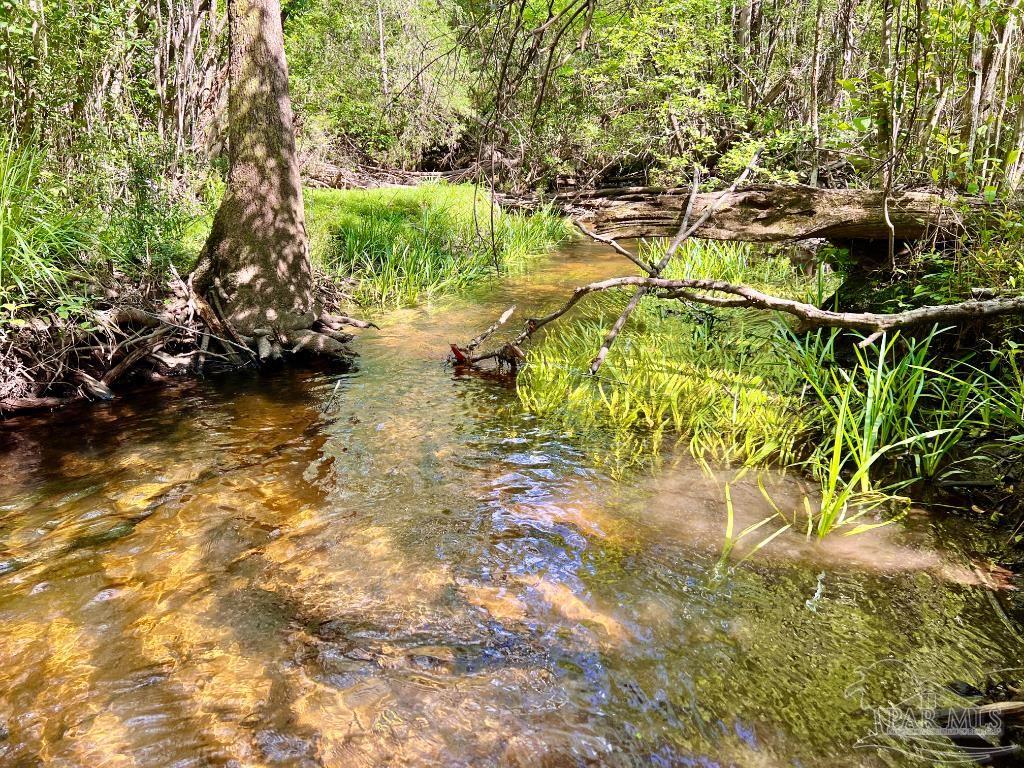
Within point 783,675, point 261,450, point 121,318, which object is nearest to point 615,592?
point 783,675

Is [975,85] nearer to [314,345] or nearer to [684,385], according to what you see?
[684,385]

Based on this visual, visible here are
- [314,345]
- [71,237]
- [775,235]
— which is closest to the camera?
[775,235]

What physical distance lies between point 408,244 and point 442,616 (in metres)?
8.35

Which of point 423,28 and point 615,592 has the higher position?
point 423,28

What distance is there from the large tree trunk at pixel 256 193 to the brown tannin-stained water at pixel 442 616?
2.40 m

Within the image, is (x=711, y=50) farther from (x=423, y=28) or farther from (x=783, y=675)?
(x=423, y=28)

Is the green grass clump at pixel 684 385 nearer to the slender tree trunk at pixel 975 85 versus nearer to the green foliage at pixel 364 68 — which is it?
the slender tree trunk at pixel 975 85

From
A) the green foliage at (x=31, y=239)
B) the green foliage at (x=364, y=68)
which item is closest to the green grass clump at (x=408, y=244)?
the green foliage at (x=31, y=239)

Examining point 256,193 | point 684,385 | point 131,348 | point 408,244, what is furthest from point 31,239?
point 408,244

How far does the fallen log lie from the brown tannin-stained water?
2198 mm

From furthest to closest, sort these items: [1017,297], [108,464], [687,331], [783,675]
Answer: [687,331] < [108,464] < [1017,297] < [783,675]

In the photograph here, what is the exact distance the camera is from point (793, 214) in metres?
4.89

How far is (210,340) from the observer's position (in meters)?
6.18

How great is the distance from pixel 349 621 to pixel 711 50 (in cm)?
1346
